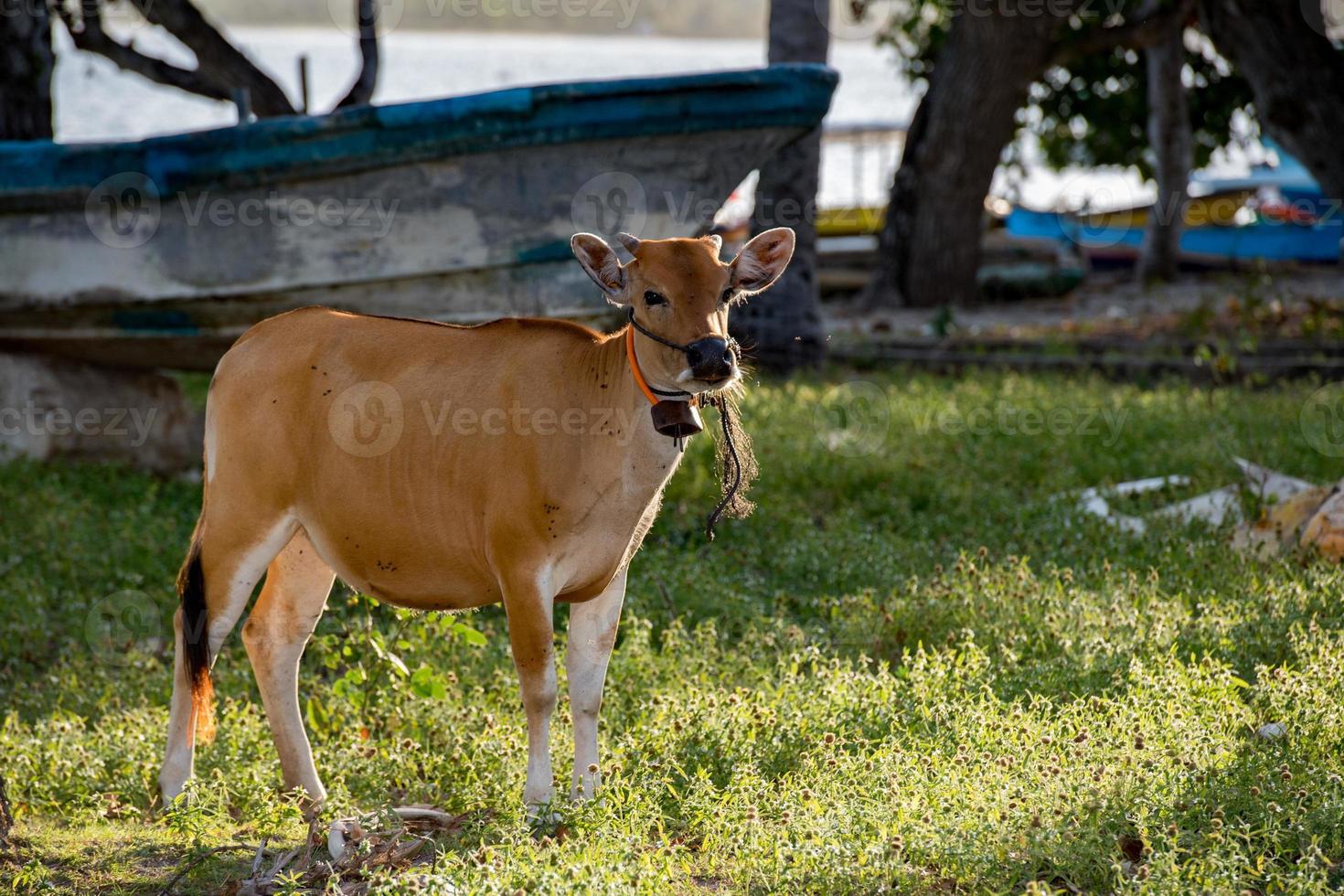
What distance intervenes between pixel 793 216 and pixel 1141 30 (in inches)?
205

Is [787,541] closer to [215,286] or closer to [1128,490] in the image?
[1128,490]

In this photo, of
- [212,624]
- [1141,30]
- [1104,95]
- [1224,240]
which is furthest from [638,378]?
[1224,240]

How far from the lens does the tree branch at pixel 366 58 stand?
12062 millimetres

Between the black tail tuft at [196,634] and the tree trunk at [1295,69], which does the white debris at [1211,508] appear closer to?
the black tail tuft at [196,634]

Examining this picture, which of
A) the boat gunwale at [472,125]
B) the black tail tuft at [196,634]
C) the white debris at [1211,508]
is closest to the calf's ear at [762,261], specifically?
the black tail tuft at [196,634]

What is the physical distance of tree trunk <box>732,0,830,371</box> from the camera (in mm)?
12203

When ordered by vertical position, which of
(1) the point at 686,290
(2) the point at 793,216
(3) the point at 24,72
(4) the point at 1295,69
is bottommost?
(2) the point at 793,216

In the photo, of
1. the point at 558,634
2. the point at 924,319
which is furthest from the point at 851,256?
the point at 558,634

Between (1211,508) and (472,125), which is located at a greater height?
(472,125)

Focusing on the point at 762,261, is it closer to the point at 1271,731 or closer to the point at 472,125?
the point at 1271,731

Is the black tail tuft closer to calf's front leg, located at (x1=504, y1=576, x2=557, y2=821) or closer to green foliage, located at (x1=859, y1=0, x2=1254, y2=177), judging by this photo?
calf's front leg, located at (x1=504, y1=576, x2=557, y2=821)

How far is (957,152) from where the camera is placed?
16.6 meters

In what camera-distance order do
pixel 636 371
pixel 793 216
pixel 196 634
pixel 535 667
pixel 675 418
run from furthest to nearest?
pixel 793 216 < pixel 196 634 < pixel 535 667 < pixel 636 371 < pixel 675 418

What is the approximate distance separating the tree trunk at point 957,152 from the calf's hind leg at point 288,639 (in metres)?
12.1
